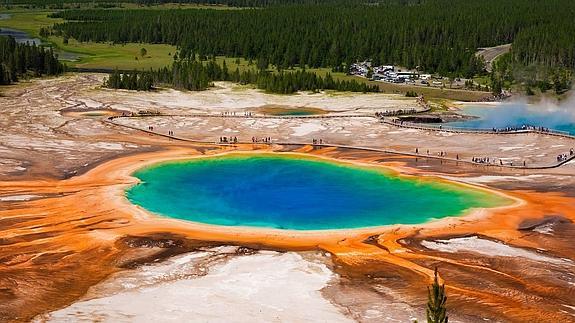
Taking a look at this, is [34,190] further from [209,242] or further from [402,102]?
[402,102]

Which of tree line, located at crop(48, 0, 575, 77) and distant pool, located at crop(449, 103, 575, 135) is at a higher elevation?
tree line, located at crop(48, 0, 575, 77)

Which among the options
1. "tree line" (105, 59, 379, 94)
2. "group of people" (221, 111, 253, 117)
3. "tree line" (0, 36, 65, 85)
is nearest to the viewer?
"group of people" (221, 111, 253, 117)

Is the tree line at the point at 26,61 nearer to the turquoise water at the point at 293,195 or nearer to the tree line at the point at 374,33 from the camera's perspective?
the tree line at the point at 374,33

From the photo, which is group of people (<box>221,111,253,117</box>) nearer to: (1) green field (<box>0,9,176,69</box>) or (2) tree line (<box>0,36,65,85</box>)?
(2) tree line (<box>0,36,65,85</box>)

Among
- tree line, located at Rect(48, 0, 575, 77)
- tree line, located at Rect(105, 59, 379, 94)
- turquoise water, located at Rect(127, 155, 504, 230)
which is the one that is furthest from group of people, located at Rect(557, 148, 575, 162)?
tree line, located at Rect(48, 0, 575, 77)

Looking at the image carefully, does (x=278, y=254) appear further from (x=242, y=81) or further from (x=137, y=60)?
(x=137, y=60)

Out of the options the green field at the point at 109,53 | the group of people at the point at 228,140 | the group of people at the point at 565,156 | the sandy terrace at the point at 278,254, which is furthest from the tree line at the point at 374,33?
the sandy terrace at the point at 278,254

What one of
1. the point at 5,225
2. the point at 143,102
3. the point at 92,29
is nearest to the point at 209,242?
the point at 5,225

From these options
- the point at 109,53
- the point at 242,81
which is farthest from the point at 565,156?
the point at 109,53
